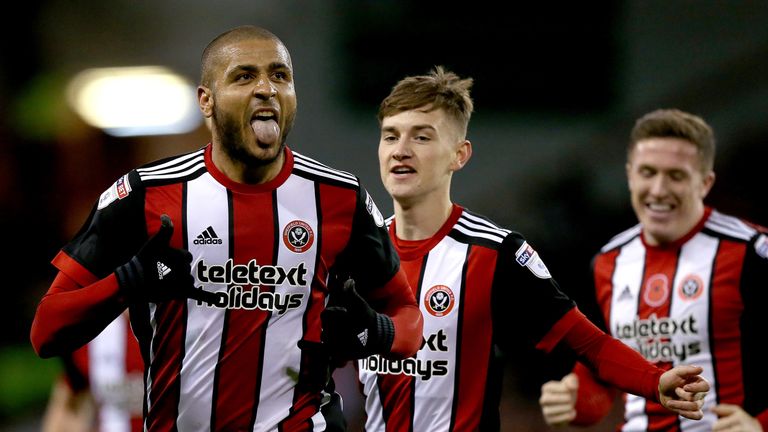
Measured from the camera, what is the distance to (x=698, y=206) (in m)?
4.82

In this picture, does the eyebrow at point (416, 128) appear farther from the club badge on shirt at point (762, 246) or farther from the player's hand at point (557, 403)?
the club badge on shirt at point (762, 246)

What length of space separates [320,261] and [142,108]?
24.6 ft

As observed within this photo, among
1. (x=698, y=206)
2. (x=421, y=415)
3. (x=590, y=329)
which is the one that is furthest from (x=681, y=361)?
(x=421, y=415)

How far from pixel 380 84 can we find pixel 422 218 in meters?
6.53

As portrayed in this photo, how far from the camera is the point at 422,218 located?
Answer: 13.1 ft

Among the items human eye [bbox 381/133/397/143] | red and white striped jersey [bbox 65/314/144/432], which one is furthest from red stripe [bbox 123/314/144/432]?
human eye [bbox 381/133/397/143]

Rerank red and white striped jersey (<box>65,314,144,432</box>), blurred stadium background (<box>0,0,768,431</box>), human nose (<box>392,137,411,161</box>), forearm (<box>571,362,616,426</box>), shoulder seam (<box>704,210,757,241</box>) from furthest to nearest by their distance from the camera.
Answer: blurred stadium background (<box>0,0,768,431</box>), red and white striped jersey (<box>65,314,144,432</box>), shoulder seam (<box>704,210,757,241</box>), forearm (<box>571,362,616,426</box>), human nose (<box>392,137,411,161</box>)

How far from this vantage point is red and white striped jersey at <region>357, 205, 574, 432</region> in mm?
3721

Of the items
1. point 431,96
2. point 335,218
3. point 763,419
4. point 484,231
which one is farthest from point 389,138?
point 763,419

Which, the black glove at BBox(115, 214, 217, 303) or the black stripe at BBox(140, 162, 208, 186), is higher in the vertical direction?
the black stripe at BBox(140, 162, 208, 186)

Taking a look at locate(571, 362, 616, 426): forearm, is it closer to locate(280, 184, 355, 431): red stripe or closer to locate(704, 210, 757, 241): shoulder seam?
locate(704, 210, 757, 241): shoulder seam

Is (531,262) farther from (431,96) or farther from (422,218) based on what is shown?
(431,96)

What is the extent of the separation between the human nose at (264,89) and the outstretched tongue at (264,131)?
7cm

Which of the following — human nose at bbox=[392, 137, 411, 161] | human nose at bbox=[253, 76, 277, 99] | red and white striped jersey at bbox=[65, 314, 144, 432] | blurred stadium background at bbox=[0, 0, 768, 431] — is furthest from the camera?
blurred stadium background at bbox=[0, 0, 768, 431]
